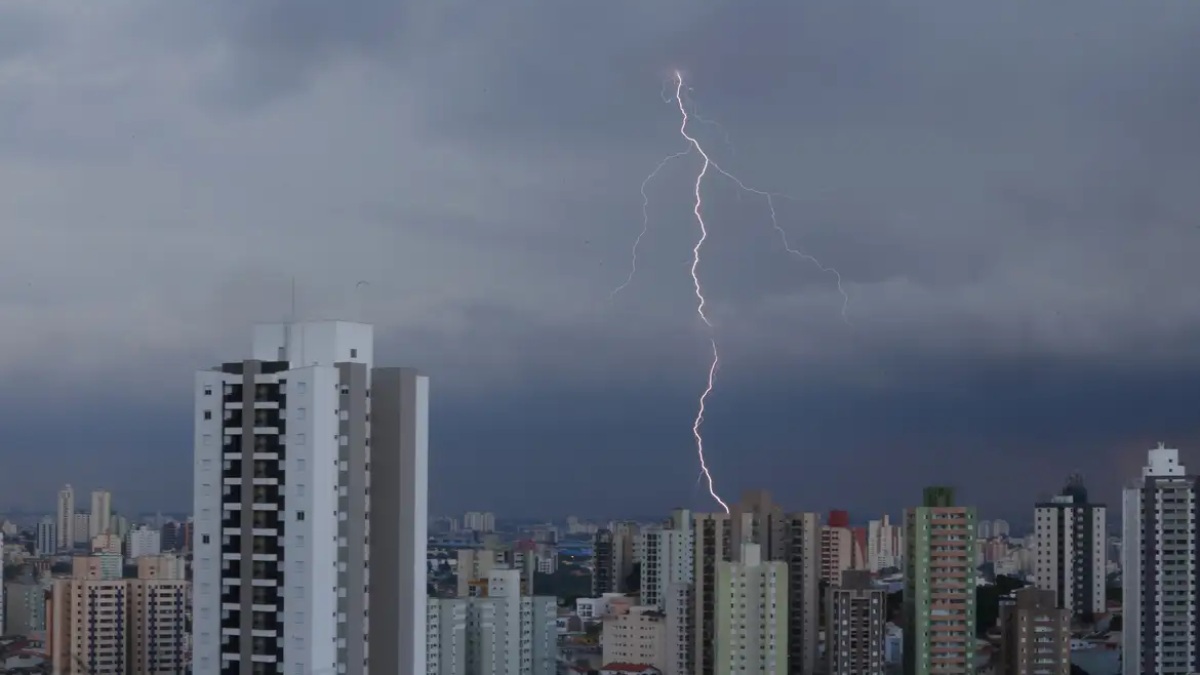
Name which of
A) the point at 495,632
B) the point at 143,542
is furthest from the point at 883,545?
the point at 143,542

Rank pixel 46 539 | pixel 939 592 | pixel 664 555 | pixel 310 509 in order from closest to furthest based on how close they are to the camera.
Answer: pixel 310 509
pixel 939 592
pixel 46 539
pixel 664 555

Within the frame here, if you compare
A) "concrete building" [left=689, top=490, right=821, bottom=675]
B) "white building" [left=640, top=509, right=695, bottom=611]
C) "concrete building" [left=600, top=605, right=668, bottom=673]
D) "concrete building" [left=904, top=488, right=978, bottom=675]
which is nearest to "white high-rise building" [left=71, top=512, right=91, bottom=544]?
"concrete building" [left=600, top=605, right=668, bottom=673]

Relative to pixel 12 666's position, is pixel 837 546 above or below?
above

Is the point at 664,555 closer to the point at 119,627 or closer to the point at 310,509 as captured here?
the point at 119,627

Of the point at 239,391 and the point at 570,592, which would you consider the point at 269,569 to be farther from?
the point at 570,592

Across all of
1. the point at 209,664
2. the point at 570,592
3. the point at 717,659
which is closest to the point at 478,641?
the point at 717,659

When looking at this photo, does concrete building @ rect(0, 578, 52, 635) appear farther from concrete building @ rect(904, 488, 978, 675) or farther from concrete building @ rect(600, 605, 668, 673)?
concrete building @ rect(904, 488, 978, 675)
